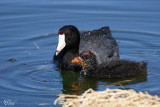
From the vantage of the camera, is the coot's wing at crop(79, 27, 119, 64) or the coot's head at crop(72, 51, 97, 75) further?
the coot's wing at crop(79, 27, 119, 64)

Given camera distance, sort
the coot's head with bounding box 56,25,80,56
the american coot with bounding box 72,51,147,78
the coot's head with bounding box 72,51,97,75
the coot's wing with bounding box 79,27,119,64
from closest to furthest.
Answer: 1. the american coot with bounding box 72,51,147,78
2. the coot's head with bounding box 72,51,97,75
3. the coot's head with bounding box 56,25,80,56
4. the coot's wing with bounding box 79,27,119,64

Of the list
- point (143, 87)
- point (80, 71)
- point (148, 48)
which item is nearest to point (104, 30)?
point (148, 48)

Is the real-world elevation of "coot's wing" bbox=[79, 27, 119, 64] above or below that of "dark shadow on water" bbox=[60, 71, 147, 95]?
above

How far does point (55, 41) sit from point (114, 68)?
259 cm

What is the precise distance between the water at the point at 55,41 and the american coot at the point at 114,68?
4.8 inches

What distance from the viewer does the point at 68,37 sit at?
7859 mm

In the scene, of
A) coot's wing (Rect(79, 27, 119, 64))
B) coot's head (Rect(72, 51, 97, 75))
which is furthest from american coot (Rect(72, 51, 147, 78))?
coot's wing (Rect(79, 27, 119, 64))

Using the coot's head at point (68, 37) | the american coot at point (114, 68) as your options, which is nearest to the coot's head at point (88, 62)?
the american coot at point (114, 68)

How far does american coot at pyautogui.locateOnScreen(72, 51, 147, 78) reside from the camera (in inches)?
277

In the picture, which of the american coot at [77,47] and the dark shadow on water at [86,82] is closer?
the dark shadow on water at [86,82]

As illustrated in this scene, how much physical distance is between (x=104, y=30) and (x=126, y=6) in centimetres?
234

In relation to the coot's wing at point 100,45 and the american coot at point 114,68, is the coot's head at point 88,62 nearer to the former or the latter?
the american coot at point 114,68

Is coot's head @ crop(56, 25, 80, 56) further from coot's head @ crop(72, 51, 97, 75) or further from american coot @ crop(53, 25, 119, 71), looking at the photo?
coot's head @ crop(72, 51, 97, 75)

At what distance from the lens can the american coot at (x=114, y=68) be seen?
7047mm
